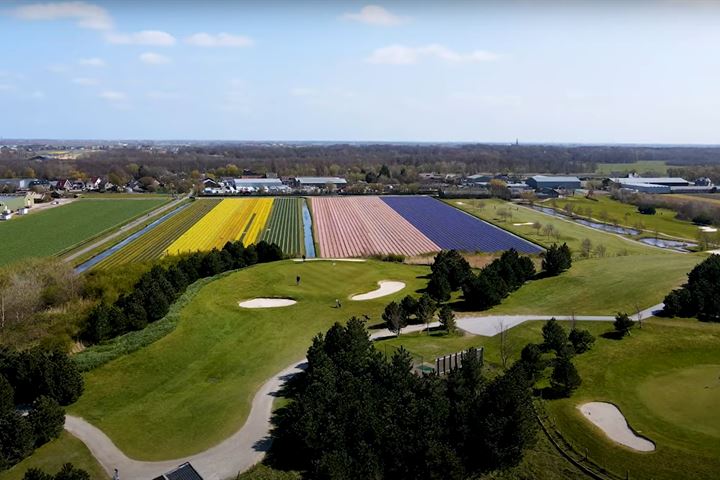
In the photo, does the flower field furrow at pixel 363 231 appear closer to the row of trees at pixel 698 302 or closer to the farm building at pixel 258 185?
the farm building at pixel 258 185

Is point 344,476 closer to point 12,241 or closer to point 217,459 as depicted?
point 217,459

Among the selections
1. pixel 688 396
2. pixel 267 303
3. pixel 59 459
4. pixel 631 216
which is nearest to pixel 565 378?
pixel 688 396

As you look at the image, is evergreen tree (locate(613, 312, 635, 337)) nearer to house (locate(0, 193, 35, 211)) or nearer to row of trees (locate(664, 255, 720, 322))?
row of trees (locate(664, 255, 720, 322))

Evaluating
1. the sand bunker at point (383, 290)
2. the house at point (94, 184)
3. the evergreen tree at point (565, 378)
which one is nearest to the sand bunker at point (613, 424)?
the evergreen tree at point (565, 378)

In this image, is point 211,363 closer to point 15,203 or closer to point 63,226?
point 63,226

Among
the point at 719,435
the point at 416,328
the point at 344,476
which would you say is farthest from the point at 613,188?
the point at 344,476

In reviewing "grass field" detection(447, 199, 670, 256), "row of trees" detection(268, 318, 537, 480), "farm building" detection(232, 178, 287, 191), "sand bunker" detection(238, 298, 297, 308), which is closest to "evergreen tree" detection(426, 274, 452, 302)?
"sand bunker" detection(238, 298, 297, 308)
